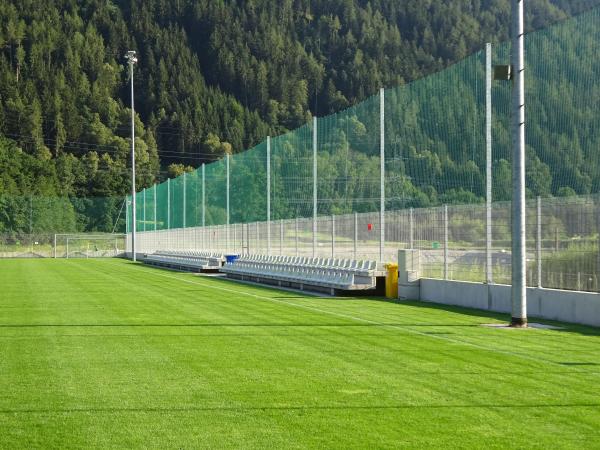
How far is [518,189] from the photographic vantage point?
1703cm

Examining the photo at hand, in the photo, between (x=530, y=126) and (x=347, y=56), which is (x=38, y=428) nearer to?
(x=530, y=126)

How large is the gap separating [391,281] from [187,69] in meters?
144

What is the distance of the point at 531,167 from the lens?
18906mm

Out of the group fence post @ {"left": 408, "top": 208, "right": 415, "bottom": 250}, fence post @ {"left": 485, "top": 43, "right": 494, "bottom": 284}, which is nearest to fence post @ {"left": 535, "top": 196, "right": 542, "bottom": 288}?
fence post @ {"left": 485, "top": 43, "right": 494, "bottom": 284}

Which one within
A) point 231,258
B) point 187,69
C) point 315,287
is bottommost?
point 315,287

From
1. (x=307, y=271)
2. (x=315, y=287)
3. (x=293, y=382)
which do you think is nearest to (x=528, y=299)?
(x=293, y=382)

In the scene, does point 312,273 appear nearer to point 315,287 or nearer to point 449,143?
point 315,287

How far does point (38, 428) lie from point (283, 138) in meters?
33.7

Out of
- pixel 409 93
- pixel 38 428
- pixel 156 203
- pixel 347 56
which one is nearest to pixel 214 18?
pixel 347 56

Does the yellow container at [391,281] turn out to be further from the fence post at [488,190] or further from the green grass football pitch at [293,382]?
the green grass football pitch at [293,382]

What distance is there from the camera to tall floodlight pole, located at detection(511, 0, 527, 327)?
655 inches

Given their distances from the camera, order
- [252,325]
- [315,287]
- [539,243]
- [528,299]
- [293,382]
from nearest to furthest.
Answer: [293,382], [252,325], [539,243], [528,299], [315,287]

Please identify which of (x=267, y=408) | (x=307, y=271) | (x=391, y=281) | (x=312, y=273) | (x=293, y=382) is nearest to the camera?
(x=267, y=408)

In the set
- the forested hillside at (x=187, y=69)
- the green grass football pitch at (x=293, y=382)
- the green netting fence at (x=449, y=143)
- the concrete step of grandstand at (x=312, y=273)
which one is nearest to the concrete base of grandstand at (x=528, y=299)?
the green grass football pitch at (x=293, y=382)
